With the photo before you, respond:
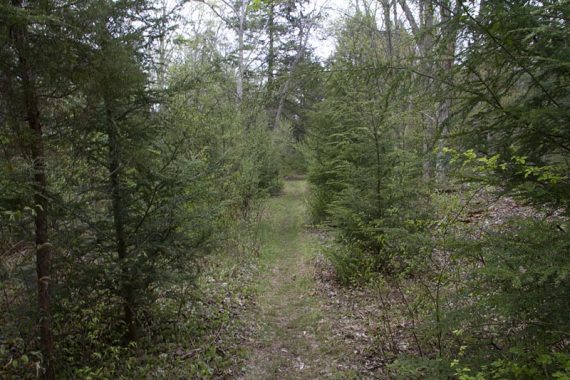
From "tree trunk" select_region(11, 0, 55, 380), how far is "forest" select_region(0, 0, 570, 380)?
0.07 feet

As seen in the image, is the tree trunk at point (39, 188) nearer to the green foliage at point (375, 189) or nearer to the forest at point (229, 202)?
the forest at point (229, 202)

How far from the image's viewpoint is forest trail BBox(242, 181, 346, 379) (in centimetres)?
564

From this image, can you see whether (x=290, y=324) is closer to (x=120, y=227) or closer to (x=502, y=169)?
(x=120, y=227)

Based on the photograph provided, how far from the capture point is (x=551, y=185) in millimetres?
3248

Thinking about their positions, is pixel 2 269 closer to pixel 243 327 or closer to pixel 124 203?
pixel 124 203

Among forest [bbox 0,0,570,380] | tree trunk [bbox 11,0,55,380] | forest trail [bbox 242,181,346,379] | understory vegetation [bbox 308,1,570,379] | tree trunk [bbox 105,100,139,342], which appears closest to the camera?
understory vegetation [bbox 308,1,570,379]

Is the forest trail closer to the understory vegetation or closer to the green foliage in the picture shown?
the understory vegetation

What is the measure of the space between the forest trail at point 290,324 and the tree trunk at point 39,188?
2.61 metres

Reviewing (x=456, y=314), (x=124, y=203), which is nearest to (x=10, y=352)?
(x=124, y=203)

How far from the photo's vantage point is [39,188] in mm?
4062

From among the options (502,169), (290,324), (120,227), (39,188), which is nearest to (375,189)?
(290,324)

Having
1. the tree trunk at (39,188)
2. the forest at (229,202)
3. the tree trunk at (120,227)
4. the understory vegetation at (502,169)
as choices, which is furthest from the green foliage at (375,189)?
the tree trunk at (39,188)

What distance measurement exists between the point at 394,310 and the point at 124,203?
491cm

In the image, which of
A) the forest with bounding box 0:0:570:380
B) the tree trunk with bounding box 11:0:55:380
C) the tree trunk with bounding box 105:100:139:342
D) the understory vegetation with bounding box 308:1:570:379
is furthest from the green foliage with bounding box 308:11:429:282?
the tree trunk with bounding box 11:0:55:380
